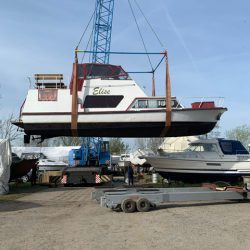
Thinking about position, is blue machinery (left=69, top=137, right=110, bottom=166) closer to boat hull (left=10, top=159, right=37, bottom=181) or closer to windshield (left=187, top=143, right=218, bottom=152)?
boat hull (left=10, top=159, right=37, bottom=181)

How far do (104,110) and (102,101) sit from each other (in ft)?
1.27

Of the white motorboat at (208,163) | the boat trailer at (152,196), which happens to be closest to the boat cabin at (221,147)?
the white motorboat at (208,163)

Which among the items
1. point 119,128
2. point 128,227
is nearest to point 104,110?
point 119,128

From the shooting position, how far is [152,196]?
34.0 feet

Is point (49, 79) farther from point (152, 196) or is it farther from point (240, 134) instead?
point (240, 134)

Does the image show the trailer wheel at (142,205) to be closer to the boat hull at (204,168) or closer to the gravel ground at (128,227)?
the gravel ground at (128,227)

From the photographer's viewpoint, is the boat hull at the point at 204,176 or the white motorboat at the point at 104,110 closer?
the white motorboat at the point at 104,110

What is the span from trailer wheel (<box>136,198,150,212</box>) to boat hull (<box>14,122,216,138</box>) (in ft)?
15.4

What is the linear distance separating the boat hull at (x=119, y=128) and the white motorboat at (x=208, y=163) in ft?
5.96

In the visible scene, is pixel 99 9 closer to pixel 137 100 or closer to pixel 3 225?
pixel 137 100

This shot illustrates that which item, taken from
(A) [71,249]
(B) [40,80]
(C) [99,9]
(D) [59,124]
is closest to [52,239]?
(A) [71,249]

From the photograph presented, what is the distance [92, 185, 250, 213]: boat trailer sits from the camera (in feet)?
32.9

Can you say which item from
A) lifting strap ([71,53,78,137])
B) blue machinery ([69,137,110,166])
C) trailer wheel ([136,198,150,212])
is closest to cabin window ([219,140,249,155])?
lifting strap ([71,53,78,137])

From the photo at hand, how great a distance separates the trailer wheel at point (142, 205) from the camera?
10016 mm
